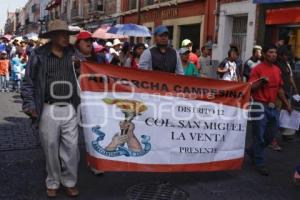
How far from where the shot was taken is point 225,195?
5.65 m

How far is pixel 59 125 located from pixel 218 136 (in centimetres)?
191

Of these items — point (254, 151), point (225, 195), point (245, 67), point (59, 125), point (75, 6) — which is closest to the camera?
point (59, 125)

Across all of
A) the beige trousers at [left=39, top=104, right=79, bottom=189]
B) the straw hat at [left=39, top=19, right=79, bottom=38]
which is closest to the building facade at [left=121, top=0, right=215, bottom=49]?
the straw hat at [left=39, top=19, right=79, bottom=38]

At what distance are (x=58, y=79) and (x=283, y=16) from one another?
10423 mm

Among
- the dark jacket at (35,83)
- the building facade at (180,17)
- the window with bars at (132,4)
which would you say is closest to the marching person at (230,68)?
the dark jacket at (35,83)

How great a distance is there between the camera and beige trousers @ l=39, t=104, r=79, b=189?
5262 mm

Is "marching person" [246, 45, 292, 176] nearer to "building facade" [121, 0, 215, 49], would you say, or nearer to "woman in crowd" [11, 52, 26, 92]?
"woman in crowd" [11, 52, 26, 92]

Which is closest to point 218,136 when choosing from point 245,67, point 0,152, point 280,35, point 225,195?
point 225,195

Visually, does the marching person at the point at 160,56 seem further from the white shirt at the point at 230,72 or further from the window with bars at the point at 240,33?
the window with bars at the point at 240,33

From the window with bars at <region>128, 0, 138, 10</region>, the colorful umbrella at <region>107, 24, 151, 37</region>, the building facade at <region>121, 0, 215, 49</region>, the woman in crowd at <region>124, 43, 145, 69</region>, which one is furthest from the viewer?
the window with bars at <region>128, 0, 138, 10</region>

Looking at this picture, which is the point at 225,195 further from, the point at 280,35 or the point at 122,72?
the point at 280,35

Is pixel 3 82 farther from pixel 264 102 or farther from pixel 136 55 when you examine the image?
pixel 264 102

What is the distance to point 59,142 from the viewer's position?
537 cm

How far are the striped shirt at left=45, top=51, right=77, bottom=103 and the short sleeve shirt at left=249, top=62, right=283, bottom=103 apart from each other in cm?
253
